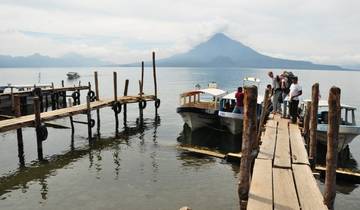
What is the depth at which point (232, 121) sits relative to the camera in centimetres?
2688

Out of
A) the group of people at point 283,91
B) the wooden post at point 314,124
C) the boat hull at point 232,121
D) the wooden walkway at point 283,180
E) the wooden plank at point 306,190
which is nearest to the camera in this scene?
the wooden plank at point 306,190

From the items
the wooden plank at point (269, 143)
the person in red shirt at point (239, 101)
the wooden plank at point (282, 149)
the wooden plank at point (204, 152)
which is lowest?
the wooden plank at point (204, 152)

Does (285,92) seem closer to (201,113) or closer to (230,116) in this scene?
(230,116)

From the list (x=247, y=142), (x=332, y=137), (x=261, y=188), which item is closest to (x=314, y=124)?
(x=332, y=137)

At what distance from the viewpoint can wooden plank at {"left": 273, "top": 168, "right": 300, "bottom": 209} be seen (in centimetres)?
847

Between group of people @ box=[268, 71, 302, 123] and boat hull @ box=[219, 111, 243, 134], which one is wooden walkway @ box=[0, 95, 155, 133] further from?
group of people @ box=[268, 71, 302, 123]

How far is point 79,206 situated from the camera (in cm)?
1473

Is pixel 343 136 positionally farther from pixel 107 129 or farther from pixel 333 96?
pixel 107 129

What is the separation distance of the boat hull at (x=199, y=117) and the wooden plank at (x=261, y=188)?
1763 centimetres

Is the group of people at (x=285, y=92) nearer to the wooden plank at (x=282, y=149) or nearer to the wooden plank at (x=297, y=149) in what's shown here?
the wooden plank at (x=282, y=149)

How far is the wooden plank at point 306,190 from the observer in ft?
27.6

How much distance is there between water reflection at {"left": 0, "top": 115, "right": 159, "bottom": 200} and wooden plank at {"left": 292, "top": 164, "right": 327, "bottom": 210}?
28.9ft

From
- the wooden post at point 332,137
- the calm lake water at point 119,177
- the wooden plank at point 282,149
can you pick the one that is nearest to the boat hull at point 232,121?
the calm lake water at point 119,177

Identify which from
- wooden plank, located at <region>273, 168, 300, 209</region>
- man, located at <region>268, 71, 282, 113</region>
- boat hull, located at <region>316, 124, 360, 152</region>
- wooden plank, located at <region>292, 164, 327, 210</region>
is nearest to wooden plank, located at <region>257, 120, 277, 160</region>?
wooden plank, located at <region>292, 164, 327, 210</region>
